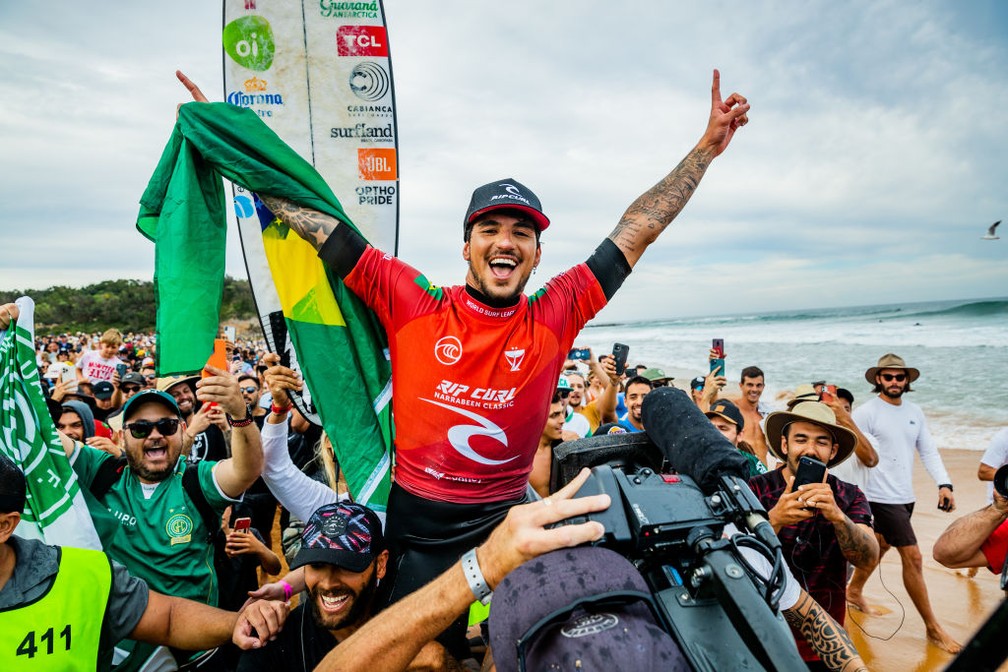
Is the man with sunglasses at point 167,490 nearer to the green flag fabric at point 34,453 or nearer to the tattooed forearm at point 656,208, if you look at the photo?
the green flag fabric at point 34,453

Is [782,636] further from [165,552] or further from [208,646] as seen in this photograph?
[165,552]

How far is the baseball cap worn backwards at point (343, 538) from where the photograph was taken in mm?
2031

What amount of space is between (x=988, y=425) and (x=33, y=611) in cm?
1639

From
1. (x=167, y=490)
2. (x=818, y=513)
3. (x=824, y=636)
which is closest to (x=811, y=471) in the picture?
(x=818, y=513)

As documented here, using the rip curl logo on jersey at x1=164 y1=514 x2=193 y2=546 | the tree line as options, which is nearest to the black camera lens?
the rip curl logo on jersey at x1=164 y1=514 x2=193 y2=546

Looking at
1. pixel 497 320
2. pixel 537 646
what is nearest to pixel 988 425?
pixel 497 320

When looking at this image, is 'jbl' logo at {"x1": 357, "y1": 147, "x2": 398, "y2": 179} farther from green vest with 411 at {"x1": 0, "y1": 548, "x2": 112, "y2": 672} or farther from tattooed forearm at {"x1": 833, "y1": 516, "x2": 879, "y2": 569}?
tattooed forearm at {"x1": 833, "y1": 516, "x2": 879, "y2": 569}

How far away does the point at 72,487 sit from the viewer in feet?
8.18

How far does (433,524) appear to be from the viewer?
2.11m

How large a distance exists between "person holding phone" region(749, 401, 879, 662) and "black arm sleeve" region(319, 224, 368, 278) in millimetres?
2024

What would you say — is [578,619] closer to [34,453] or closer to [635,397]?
[34,453]

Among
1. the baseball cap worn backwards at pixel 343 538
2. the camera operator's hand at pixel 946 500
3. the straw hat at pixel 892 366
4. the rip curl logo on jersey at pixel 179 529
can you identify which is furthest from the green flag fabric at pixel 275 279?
the camera operator's hand at pixel 946 500

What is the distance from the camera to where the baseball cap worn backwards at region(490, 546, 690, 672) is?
0.76 metres

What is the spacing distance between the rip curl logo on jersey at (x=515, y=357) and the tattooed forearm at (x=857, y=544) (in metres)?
1.78
